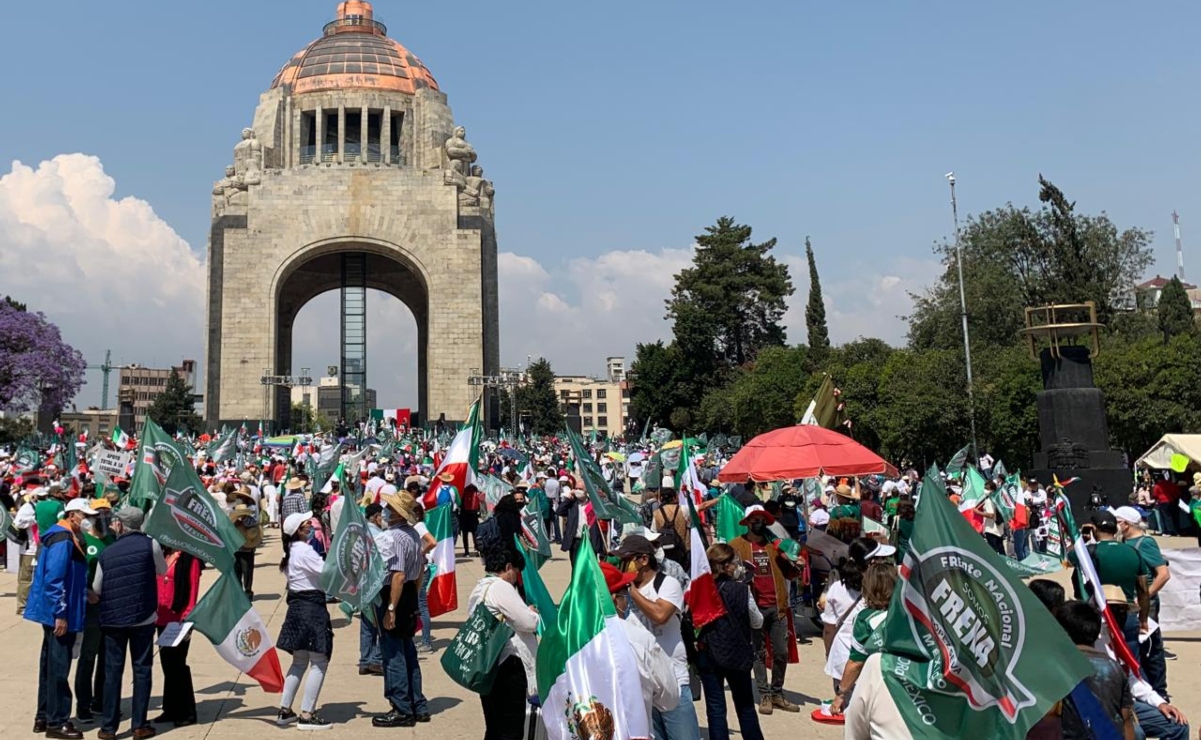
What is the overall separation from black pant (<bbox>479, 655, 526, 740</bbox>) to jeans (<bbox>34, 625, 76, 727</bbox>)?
118 inches

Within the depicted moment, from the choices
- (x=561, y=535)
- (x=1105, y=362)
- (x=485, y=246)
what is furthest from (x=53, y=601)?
(x=485, y=246)

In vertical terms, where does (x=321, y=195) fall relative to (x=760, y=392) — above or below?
above

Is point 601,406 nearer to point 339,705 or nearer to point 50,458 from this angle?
point 50,458

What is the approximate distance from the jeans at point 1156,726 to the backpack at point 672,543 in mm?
2704

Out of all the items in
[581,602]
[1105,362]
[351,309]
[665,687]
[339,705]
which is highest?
[351,309]

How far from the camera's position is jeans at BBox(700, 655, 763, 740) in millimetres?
5777

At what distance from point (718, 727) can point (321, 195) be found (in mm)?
41052

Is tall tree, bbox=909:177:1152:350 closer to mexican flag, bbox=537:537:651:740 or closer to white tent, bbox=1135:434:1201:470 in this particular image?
white tent, bbox=1135:434:1201:470

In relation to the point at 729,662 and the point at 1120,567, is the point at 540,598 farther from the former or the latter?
the point at 1120,567

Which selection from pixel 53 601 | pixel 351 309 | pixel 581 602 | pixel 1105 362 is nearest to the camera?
pixel 581 602

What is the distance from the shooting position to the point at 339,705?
286 inches

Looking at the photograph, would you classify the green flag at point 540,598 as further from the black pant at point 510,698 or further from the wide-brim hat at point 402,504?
the wide-brim hat at point 402,504

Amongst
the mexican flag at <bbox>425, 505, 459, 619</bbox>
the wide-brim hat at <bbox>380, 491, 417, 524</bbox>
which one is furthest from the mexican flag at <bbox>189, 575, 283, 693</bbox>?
the mexican flag at <bbox>425, 505, 459, 619</bbox>

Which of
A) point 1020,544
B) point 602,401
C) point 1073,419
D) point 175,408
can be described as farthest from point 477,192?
point 602,401
